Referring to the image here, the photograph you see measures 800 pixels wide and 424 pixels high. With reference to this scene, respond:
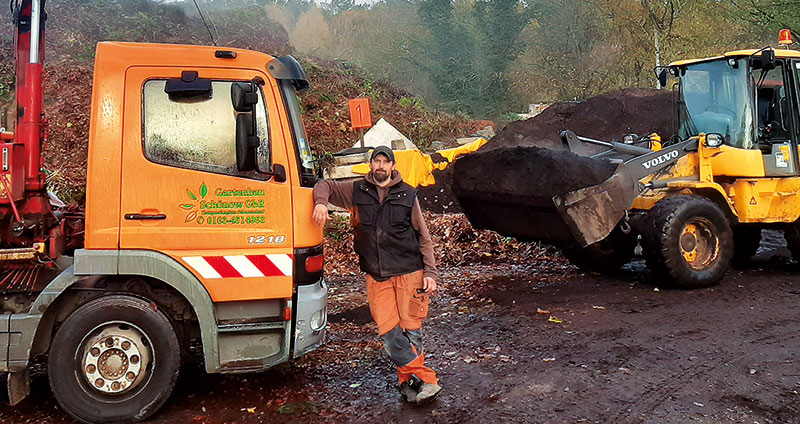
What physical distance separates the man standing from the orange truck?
1.39 feet

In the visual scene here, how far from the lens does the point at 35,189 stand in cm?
473

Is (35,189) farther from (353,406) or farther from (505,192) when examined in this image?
(505,192)

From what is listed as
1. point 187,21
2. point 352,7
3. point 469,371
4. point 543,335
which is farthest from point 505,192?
point 352,7

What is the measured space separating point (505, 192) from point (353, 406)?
3.48 metres

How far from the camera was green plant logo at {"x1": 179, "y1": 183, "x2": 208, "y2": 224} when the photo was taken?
14.6ft

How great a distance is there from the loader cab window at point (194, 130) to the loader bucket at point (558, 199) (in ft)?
11.3

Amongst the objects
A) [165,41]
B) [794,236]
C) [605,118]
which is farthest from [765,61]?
[165,41]

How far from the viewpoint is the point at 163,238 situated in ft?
14.5

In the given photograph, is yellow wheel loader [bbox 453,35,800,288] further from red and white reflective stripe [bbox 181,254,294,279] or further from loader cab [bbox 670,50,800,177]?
red and white reflective stripe [bbox 181,254,294,279]

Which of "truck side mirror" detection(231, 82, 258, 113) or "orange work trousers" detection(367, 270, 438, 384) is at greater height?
"truck side mirror" detection(231, 82, 258, 113)

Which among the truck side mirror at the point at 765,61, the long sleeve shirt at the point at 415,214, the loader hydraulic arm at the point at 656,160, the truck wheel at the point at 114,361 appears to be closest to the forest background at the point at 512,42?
the truck side mirror at the point at 765,61

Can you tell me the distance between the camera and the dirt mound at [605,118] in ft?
54.2

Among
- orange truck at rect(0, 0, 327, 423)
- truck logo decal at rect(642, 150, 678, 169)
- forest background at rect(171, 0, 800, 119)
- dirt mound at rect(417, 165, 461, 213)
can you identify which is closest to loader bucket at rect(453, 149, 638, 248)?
truck logo decal at rect(642, 150, 678, 169)

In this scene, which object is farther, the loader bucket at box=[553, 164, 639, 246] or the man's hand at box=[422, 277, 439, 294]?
the loader bucket at box=[553, 164, 639, 246]
